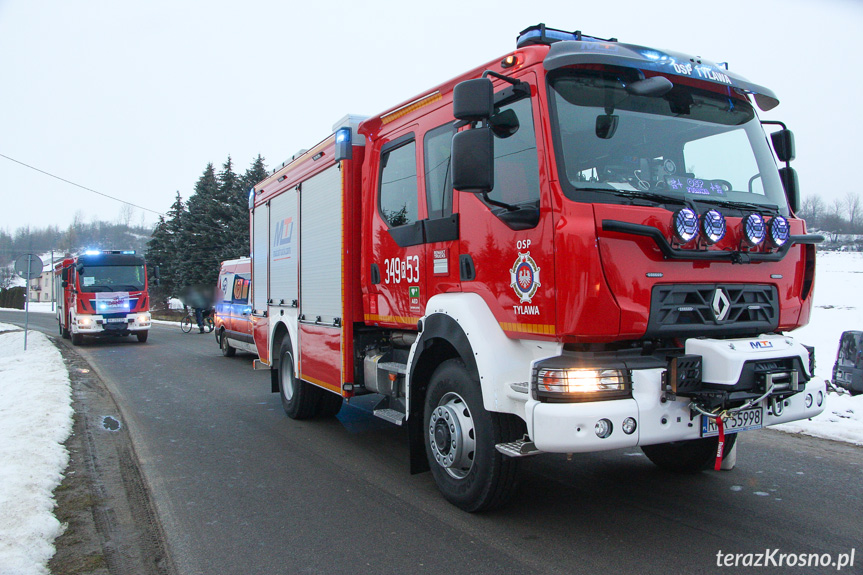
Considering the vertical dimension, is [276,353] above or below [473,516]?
above

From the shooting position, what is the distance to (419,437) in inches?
195

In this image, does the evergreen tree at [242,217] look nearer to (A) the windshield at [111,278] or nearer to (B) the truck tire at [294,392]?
(A) the windshield at [111,278]

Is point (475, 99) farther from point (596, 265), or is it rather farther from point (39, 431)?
point (39, 431)

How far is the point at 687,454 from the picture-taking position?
16.8 feet

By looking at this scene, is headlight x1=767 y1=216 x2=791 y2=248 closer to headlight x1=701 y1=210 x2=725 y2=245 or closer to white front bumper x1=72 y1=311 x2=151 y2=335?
headlight x1=701 y1=210 x2=725 y2=245

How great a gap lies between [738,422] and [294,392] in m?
5.32

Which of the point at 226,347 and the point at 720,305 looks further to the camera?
the point at 226,347

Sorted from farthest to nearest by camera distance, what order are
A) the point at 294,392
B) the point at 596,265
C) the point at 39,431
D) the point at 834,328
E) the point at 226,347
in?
the point at 226,347 < the point at 834,328 < the point at 294,392 < the point at 39,431 < the point at 596,265

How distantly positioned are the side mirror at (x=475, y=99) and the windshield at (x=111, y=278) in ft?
62.7

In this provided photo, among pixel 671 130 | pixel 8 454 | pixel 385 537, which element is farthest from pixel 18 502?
pixel 671 130

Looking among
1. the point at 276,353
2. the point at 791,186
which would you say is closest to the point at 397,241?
the point at 791,186

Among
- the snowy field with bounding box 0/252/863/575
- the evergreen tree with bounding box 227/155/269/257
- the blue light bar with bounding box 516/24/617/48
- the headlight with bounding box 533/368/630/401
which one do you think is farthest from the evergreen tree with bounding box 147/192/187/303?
the headlight with bounding box 533/368/630/401

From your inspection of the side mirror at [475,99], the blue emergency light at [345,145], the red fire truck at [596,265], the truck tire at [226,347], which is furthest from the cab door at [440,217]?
the truck tire at [226,347]

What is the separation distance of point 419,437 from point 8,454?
3747 mm
